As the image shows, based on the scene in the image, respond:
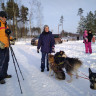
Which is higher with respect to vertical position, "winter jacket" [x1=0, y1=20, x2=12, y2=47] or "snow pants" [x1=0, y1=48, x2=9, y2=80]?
"winter jacket" [x1=0, y1=20, x2=12, y2=47]

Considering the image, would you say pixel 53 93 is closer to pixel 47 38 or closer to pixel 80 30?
pixel 47 38

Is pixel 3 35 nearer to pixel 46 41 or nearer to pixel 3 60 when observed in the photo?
pixel 3 60

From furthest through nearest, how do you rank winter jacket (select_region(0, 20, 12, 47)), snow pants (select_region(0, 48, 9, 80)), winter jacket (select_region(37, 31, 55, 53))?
winter jacket (select_region(37, 31, 55, 53)) → snow pants (select_region(0, 48, 9, 80)) → winter jacket (select_region(0, 20, 12, 47))

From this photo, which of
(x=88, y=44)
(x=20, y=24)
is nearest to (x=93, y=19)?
(x=20, y=24)

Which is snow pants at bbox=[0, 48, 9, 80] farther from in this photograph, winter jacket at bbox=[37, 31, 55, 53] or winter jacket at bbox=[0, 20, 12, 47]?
winter jacket at bbox=[37, 31, 55, 53]

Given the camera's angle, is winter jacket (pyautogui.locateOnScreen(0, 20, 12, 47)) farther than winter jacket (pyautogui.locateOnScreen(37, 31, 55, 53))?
No

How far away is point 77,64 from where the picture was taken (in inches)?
131

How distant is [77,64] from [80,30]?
148ft

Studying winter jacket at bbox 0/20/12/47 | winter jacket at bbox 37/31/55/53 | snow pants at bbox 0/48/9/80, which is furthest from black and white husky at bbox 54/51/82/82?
winter jacket at bbox 0/20/12/47

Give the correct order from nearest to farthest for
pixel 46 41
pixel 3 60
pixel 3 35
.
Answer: pixel 3 35
pixel 3 60
pixel 46 41

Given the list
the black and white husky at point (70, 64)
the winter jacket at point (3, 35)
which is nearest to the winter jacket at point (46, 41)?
the black and white husky at point (70, 64)

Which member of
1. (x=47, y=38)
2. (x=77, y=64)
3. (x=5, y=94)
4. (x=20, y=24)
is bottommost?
(x=5, y=94)

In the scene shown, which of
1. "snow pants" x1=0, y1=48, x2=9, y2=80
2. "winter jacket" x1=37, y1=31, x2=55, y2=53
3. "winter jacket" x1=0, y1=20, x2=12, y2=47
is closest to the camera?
"winter jacket" x1=0, y1=20, x2=12, y2=47

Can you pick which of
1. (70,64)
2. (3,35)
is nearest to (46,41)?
(70,64)
